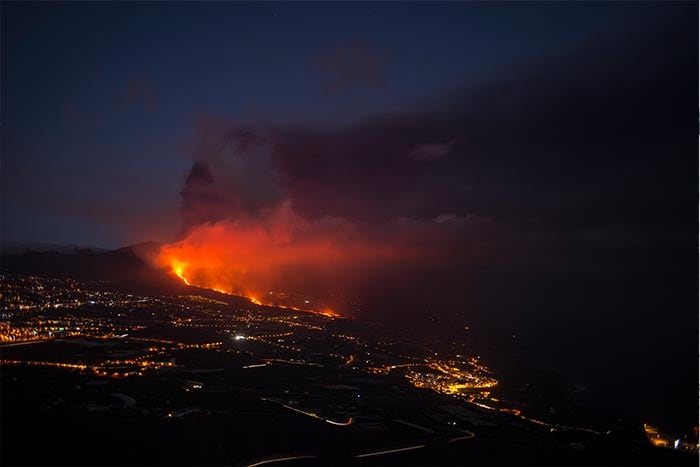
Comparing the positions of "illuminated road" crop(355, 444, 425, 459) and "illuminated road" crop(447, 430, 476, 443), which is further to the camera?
"illuminated road" crop(447, 430, 476, 443)

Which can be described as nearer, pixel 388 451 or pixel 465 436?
pixel 388 451

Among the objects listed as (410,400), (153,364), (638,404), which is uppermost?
(153,364)

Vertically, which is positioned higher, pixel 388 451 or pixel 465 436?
pixel 388 451

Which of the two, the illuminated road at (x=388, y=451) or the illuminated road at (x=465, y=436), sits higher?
the illuminated road at (x=388, y=451)

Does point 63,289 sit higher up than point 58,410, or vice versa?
point 63,289

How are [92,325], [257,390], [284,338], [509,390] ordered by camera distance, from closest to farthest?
[257,390] → [509,390] → [92,325] → [284,338]

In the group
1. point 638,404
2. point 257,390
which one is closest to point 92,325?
point 257,390

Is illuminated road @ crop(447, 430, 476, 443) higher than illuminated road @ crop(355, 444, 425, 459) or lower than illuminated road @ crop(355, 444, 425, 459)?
lower

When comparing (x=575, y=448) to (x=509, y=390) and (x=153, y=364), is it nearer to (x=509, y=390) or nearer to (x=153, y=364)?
(x=509, y=390)

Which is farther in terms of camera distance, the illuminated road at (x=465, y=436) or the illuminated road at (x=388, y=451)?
the illuminated road at (x=465, y=436)

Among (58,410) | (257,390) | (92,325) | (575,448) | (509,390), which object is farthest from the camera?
(92,325)

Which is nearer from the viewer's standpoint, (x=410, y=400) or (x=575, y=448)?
(x=575, y=448)
